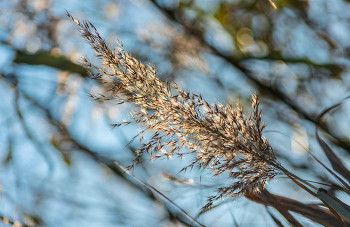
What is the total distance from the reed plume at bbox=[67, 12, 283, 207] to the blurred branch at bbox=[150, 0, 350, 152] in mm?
783

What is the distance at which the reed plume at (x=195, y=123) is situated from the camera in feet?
2.08

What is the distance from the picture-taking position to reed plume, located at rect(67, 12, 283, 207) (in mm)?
633

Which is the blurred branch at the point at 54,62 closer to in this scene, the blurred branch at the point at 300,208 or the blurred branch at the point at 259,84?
the blurred branch at the point at 259,84

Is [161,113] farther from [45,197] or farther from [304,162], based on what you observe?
[45,197]

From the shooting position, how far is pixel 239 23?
1669mm

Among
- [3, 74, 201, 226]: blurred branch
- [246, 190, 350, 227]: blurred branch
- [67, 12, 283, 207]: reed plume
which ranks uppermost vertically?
[3, 74, 201, 226]: blurred branch

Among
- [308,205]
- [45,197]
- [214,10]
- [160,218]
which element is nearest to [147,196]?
[160,218]

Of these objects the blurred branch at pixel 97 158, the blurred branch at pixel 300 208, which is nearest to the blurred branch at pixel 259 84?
the blurred branch at pixel 300 208

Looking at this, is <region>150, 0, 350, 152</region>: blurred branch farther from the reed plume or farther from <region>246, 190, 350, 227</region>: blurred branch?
the reed plume

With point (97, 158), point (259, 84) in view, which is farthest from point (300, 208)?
point (97, 158)

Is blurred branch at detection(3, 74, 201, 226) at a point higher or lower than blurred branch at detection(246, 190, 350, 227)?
higher

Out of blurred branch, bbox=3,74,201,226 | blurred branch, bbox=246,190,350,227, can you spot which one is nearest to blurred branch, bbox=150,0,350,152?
blurred branch, bbox=246,190,350,227

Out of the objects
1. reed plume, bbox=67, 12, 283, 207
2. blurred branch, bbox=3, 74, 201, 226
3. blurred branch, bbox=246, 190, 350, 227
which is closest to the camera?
reed plume, bbox=67, 12, 283, 207

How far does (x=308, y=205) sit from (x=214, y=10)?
114 cm
